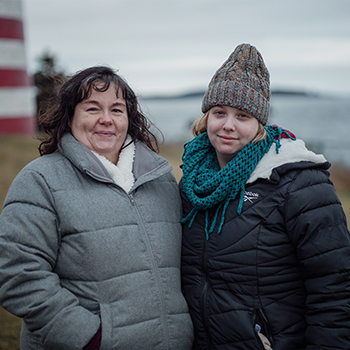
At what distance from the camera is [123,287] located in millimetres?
2195

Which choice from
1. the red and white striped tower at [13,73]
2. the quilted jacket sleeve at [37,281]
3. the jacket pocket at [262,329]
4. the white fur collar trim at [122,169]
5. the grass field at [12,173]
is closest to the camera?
the quilted jacket sleeve at [37,281]

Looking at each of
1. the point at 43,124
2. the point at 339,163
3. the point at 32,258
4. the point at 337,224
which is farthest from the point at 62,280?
the point at 339,163

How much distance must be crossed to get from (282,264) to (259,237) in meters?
0.19

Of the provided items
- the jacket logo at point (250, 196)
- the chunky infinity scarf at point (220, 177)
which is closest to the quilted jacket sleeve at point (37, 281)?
the chunky infinity scarf at point (220, 177)

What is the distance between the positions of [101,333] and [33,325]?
34 centimetres

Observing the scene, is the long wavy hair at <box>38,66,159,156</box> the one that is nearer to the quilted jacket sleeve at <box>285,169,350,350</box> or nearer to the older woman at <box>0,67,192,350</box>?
the older woman at <box>0,67,192,350</box>

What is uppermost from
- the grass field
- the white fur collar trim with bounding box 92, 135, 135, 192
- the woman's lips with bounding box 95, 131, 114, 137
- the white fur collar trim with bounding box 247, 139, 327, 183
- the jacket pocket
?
the woman's lips with bounding box 95, 131, 114, 137

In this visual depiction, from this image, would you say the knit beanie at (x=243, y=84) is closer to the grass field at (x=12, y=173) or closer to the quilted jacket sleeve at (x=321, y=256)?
the quilted jacket sleeve at (x=321, y=256)

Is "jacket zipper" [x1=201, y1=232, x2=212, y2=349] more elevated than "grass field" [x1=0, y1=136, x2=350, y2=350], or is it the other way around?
"jacket zipper" [x1=201, y1=232, x2=212, y2=349]

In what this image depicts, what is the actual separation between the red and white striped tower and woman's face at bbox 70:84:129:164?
25.1 ft

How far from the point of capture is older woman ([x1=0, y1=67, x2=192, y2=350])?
2051mm

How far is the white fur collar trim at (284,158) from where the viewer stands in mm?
2252

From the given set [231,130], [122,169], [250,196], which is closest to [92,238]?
[122,169]

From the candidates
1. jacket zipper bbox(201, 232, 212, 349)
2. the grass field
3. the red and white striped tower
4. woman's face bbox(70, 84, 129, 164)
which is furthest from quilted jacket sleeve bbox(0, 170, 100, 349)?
the red and white striped tower
